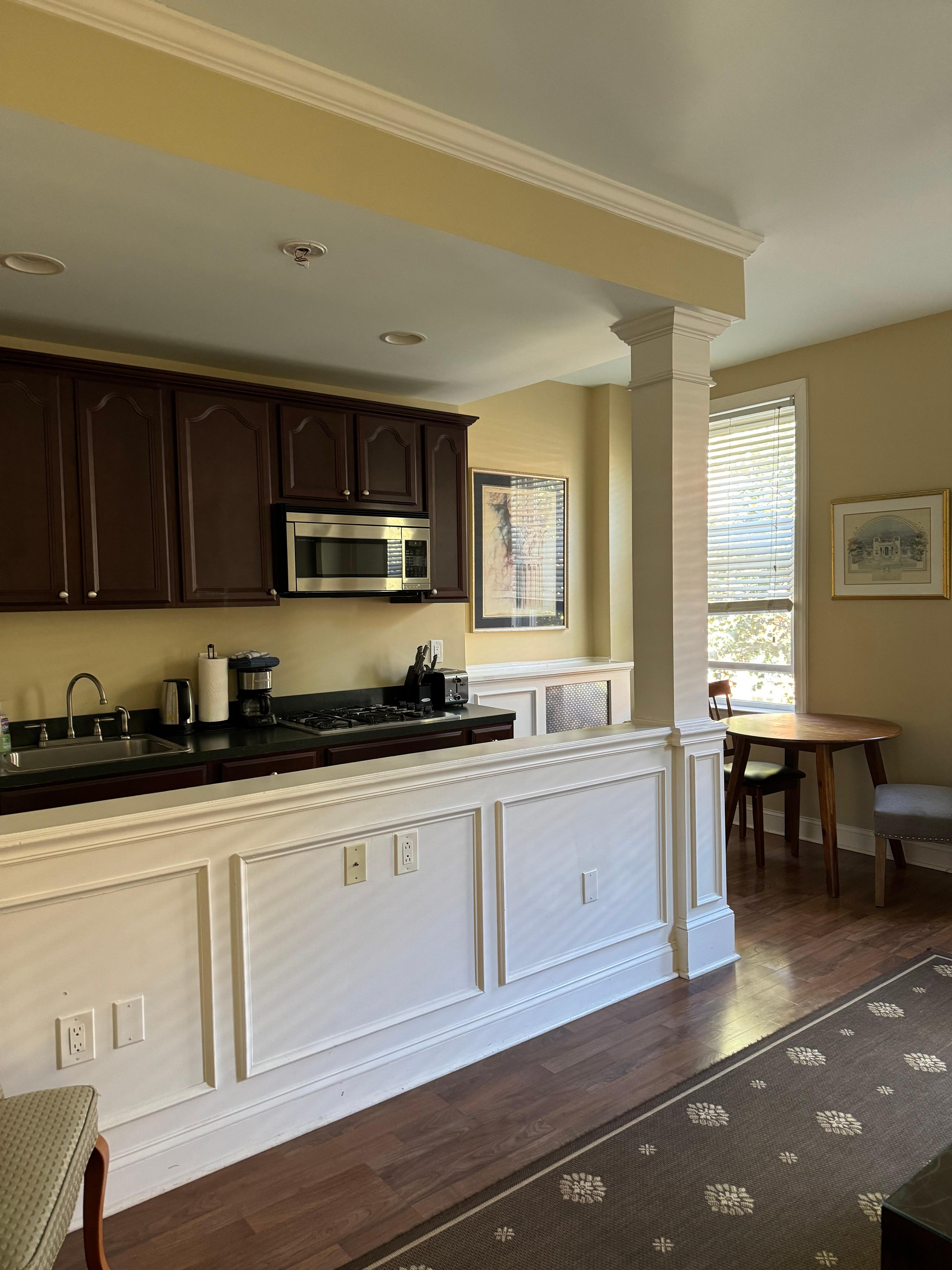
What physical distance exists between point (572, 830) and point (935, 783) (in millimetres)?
2411

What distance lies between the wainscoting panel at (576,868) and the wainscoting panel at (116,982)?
956mm

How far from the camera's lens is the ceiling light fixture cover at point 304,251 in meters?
2.40

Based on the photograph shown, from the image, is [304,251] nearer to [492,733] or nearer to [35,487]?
[35,487]

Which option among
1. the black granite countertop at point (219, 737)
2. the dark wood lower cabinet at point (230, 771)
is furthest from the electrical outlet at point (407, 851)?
the black granite countertop at point (219, 737)

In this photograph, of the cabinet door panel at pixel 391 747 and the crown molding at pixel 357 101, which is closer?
the crown molding at pixel 357 101

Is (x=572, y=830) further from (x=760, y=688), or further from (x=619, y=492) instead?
(x=619, y=492)

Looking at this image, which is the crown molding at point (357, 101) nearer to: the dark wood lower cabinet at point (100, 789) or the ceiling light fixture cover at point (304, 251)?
the ceiling light fixture cover at point (304, 251)

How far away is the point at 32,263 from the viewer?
2512 millimetres

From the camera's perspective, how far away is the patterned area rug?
180 cm

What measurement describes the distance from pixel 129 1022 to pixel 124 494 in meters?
2.07

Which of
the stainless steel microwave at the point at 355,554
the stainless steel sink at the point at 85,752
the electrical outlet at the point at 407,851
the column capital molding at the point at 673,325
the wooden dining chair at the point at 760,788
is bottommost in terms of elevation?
the wooden dining chair at the point at 760,788

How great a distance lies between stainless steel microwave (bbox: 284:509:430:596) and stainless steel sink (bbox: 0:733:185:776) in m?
0.88

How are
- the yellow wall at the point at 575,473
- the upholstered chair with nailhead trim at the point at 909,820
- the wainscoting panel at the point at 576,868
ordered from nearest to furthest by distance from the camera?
the wainscoting panel at the point at 576,868, the upholstered chair with nailhead trim at the point at 909,820, the yellow wall at the point at 575,473

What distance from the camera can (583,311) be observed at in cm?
305
